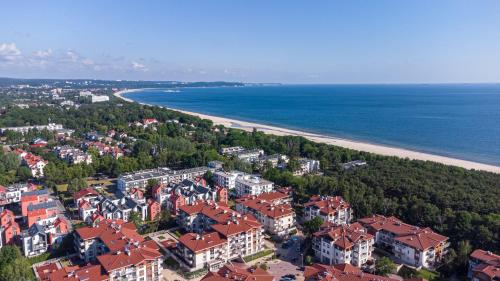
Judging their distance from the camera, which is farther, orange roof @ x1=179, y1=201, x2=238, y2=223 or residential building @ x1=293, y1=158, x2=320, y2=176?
residential building @ x1=293, y1=158, x2=320, y2=176

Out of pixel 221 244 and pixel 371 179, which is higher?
pixel 371 179

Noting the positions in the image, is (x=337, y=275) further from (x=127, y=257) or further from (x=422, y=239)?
(x=127, y=257)

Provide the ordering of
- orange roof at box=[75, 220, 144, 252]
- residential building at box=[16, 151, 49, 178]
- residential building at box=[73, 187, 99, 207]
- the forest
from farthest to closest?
residential building at box=[16, 151, 49, 178] → residential building at box=[73, 187, 99, 207] → the forest → orange roof at box=[75, 220, 144, 252]

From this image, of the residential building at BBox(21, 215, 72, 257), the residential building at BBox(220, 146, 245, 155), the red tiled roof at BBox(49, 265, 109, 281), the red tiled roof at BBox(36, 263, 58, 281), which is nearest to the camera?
the red tiled roof at BBox(49, 265, 109, 281)

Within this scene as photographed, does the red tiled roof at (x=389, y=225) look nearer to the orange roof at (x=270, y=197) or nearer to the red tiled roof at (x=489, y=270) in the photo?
the red tiled roof at (x=489, y=270)

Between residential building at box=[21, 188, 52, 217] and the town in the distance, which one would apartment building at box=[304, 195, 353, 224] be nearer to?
the town in the distance

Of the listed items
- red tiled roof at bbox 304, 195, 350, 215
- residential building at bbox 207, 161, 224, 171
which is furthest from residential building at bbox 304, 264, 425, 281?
residential building at bbox 207, 161, 224, 171

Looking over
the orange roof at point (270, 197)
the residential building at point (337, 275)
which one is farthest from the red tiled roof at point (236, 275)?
the orange roof at point (270, 197)

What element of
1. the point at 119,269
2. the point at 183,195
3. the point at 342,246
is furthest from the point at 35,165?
the point at 342,246
